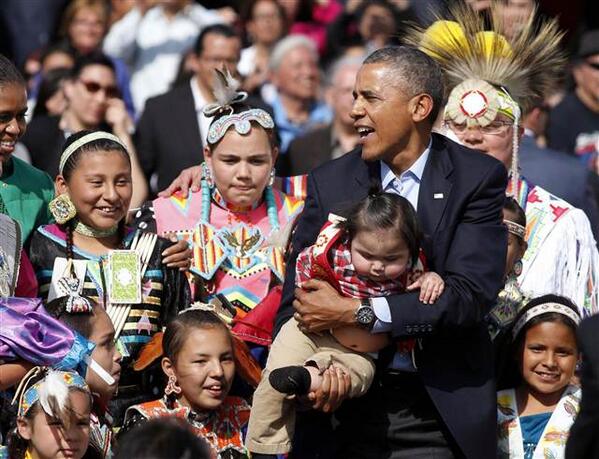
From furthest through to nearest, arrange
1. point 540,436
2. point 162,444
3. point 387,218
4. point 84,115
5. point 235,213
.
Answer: point 84,115 → point 235,213 → point 540,436 → point 387,218 → point 162,444

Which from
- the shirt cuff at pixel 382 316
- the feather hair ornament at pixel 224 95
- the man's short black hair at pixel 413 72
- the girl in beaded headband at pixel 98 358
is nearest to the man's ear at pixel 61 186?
the girl in beaded headband at pixel 98 358

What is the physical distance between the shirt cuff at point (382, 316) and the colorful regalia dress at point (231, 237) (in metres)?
1.15

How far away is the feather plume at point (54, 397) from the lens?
18.6 feet

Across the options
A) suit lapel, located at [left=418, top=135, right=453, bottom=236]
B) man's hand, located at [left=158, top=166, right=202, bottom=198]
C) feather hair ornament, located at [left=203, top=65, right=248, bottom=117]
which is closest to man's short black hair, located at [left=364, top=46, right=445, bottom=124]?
suit lapel, located at [left=418, top=135, right=453, bottom=236]

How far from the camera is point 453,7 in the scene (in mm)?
7328

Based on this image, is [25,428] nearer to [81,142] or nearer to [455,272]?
[81,142]

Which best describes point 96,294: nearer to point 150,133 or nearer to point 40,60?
point 150,133

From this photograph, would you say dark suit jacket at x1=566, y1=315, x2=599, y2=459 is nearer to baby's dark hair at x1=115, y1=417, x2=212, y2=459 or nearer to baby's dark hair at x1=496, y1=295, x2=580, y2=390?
baby's dark hair at x1=115, y1=417, x2=212, y2=459

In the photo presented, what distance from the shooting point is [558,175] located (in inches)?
333

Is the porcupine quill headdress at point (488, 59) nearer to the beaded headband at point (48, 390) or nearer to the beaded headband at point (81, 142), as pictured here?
the beaded headband at point (81, 142)

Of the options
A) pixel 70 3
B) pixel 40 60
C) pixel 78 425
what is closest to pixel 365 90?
pixel 78 425

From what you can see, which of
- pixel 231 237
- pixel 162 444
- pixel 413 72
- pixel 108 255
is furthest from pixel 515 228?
pixel 162 444

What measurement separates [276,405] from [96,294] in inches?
45.5

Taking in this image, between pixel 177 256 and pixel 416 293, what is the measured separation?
4.59 ft
